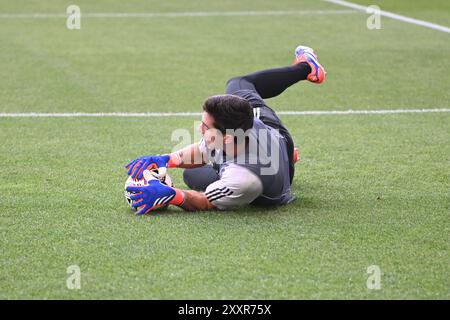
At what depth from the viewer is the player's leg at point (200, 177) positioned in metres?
6.32

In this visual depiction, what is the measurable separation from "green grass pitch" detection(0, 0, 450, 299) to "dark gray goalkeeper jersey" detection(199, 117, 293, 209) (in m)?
0.11

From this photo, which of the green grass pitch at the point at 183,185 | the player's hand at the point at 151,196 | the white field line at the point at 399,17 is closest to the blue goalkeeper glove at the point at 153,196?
the player's hand at the point at 151,196

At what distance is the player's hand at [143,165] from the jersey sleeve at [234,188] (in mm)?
430

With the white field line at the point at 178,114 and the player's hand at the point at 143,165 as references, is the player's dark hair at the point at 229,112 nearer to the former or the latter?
the player's hand at the point at 143,165

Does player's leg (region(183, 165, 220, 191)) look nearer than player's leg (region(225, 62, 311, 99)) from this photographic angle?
Yes

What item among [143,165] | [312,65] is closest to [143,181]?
[143,165]

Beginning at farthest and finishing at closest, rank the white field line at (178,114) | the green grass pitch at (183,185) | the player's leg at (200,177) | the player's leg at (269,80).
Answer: the white field line at (178,114) < the player's leg at (269,80) < the player's leg at (200,177) < the green grass pitch at (183,185)

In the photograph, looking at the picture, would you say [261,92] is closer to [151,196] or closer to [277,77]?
[277,77]

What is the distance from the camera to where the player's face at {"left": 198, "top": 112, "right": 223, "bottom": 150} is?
19.0 feet

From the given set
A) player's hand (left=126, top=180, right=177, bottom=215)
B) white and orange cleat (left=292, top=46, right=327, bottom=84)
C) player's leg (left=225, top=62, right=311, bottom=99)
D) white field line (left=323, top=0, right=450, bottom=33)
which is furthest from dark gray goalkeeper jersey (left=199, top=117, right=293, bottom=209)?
white field line (left=323, top=0, right=450, bottom=33)

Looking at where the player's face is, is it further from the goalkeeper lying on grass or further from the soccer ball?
the soccer ball

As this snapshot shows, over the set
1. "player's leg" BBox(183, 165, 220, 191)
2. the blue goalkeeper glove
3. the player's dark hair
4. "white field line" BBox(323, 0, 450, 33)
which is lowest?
the blue goalkeeper glove

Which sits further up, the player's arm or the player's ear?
the player's ear

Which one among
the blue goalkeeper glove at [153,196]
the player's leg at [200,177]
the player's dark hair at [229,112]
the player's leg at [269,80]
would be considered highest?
the player's leg at [269,80]
